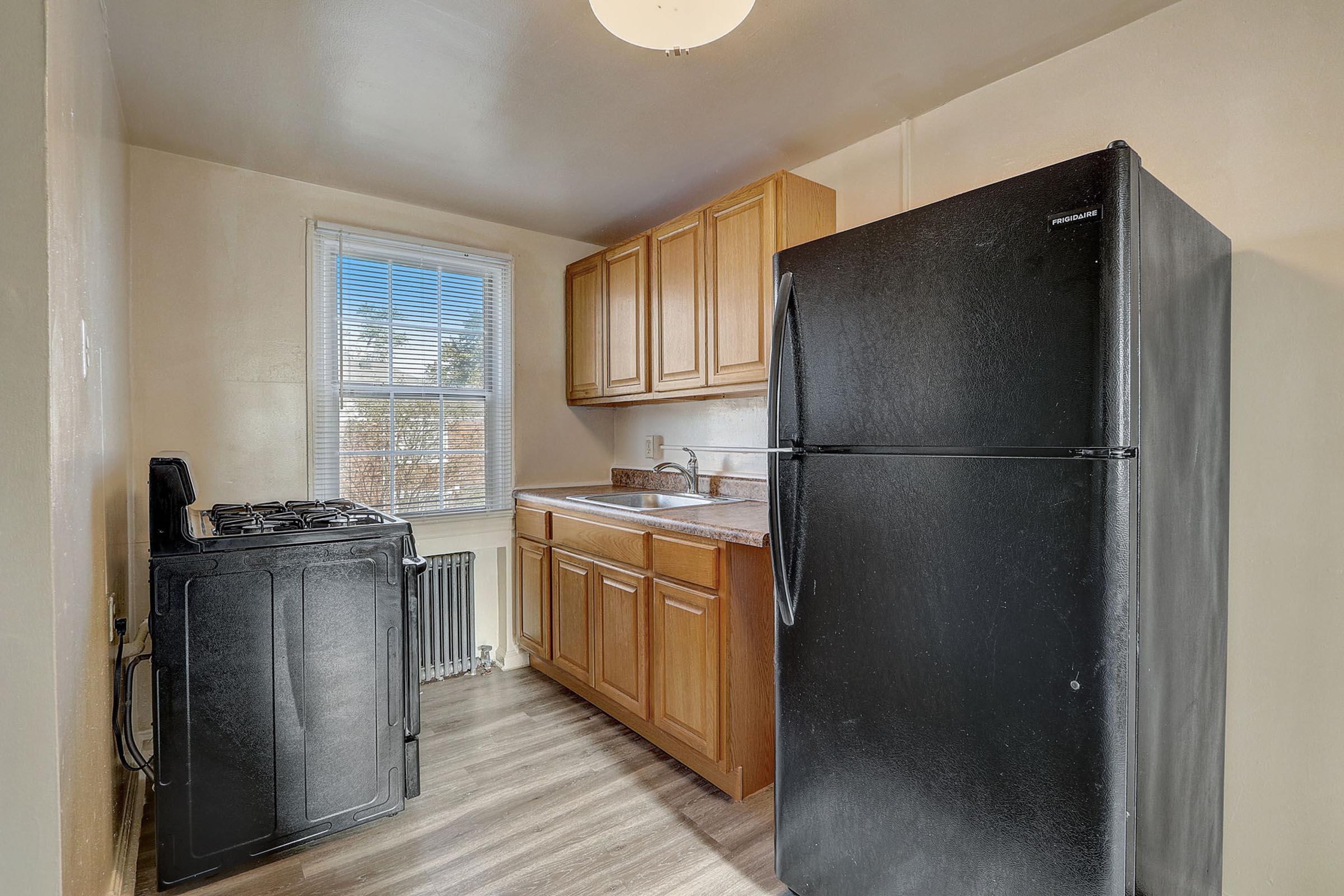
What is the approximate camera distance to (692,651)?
7.22ft

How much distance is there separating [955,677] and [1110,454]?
506 mm

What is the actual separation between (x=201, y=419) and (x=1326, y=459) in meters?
3.63

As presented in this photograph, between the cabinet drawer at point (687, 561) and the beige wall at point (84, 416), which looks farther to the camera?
the cabinet drawer at point (687, 561)

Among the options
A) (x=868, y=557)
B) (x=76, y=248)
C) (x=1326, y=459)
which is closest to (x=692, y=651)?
(x=868, y=557)

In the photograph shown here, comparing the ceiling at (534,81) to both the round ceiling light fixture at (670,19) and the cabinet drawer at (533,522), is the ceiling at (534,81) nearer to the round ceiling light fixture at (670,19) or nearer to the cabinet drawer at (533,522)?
the round ceiling light fixture at (670,19)

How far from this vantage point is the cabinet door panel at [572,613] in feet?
9.07

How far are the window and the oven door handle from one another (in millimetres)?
1110

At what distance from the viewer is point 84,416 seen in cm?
126

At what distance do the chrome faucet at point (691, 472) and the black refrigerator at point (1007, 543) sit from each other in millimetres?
1511

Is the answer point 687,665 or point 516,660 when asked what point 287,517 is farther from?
point 516,660

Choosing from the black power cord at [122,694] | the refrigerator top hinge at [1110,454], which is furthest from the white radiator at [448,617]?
the refrigerator top hinge at [1110,454]

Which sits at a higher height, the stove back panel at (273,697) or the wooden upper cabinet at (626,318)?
the wooden upper cabinet at (626,318)

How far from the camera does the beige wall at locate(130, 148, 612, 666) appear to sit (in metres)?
2.48

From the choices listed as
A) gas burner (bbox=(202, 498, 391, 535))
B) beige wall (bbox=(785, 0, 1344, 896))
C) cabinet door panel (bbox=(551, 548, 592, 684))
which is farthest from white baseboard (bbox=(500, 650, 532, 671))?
beige wall (bbox=(785, 0, 1344, 896))
